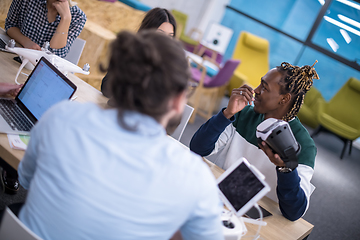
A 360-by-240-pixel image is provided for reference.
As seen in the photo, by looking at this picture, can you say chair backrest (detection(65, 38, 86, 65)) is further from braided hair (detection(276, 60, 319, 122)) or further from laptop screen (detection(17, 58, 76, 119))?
braided hair (detection(276, 60, 319, 122))

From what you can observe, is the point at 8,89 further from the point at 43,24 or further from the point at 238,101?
the point at 238,101

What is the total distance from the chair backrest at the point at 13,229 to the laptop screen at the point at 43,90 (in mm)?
632

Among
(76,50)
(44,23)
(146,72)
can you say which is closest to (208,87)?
(76,50)

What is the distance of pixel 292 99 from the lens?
1597mm

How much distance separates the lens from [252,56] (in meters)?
5.81

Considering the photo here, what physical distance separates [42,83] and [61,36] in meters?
0.87

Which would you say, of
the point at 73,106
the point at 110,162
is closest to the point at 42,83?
the point at 73,106

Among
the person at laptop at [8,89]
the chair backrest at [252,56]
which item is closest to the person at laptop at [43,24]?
the person at laptop at [8,89]

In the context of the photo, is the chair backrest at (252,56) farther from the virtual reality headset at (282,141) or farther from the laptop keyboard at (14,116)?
the laptop keyboard at (14,116)

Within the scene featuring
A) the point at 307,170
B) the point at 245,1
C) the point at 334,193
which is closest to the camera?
the point at 307,170

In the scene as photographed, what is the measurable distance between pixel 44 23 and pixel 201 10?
20.0ft

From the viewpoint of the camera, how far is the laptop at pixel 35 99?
1.23 metres

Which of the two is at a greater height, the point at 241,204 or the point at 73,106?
the point at 73,106

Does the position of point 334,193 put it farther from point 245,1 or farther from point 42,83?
point 245,1
